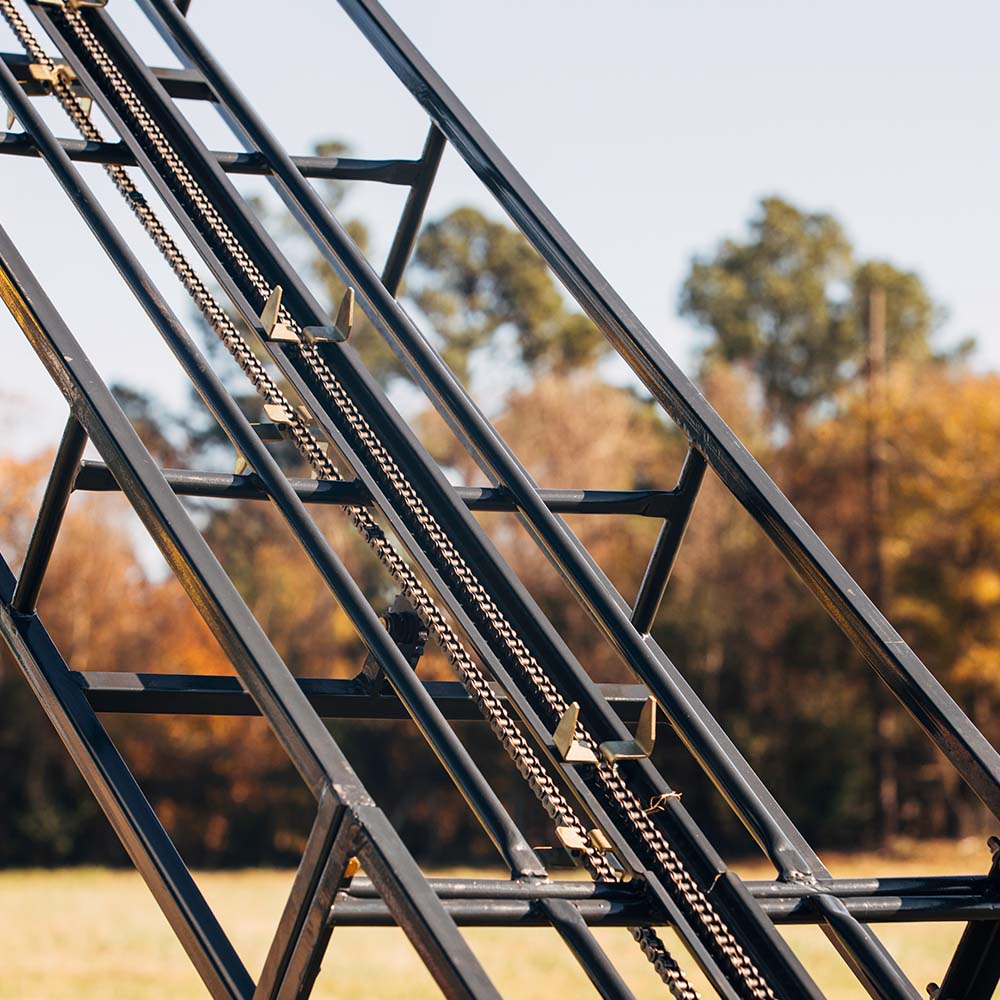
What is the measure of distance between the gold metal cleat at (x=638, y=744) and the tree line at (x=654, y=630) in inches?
872

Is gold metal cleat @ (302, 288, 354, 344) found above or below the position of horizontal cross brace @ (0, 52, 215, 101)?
below

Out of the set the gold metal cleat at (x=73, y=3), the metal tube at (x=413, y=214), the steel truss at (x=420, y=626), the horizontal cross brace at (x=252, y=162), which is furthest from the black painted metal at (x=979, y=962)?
the gold metal cleat at (x=73, y=3)

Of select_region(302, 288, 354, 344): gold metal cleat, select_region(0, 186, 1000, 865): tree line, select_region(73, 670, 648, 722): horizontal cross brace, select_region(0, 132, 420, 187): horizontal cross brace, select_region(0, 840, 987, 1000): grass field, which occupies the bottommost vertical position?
select_region(73, 670, 648, 722): horizontal cross brace

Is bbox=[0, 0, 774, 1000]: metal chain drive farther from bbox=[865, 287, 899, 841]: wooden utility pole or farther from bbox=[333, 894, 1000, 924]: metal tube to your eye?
bbox=[865, 287, 899, 841]: wooden utility pole

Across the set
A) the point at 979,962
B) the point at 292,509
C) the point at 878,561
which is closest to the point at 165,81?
the point at 292,509

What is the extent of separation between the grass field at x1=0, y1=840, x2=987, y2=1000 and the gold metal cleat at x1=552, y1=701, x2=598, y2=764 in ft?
49.8

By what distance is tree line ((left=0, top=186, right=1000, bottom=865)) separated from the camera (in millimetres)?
26594

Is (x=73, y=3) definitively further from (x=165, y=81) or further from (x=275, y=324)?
(x=275, y=324)

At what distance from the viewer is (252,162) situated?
3264 millimetres

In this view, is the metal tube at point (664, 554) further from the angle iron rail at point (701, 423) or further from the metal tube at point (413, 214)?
the metal tube at point (413, 214)

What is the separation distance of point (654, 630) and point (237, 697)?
76.8 ft

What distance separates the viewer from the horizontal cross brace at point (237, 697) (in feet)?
8.78

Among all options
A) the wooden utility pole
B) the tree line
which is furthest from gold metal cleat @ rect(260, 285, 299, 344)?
the wooden utility pole

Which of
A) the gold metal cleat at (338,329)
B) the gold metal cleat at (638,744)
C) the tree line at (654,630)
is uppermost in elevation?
the tree line at (654,630)
